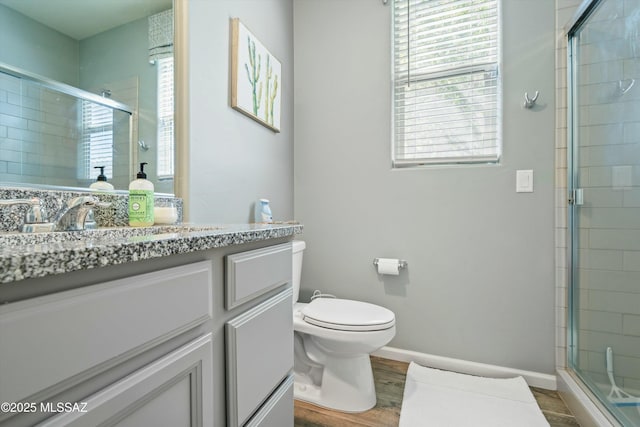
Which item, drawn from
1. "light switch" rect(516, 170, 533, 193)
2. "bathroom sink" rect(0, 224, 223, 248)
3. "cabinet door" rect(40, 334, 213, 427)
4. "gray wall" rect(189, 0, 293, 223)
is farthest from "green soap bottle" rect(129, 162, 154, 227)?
"light switch" rect(516, 170, 533, 193)

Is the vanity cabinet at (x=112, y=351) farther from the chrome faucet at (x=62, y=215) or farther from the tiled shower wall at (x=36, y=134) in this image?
the tiled shower wall at (x=36, y=134)

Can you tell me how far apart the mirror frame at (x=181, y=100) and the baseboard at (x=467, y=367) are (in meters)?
1.46

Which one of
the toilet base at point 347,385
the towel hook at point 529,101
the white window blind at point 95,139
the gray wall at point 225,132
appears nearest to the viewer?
the white window blind at point 95,139

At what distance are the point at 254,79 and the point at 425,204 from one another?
1188 mm

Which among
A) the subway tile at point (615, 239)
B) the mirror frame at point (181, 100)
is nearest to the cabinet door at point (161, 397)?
the mirror frame at point (181, 100)

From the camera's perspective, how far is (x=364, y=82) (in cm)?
188

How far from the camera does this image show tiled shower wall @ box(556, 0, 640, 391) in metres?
1.16

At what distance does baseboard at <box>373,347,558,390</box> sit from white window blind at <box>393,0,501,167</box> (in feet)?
3.74

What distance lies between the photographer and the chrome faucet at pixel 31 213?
0.68 m

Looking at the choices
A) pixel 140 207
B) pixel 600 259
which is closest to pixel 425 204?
pixel 600 259

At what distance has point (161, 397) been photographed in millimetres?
480

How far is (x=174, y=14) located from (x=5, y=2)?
518 millimetres

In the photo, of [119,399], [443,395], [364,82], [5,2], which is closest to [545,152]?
[364,82]

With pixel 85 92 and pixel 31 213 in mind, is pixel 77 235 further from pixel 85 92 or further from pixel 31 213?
pixel 85 92
